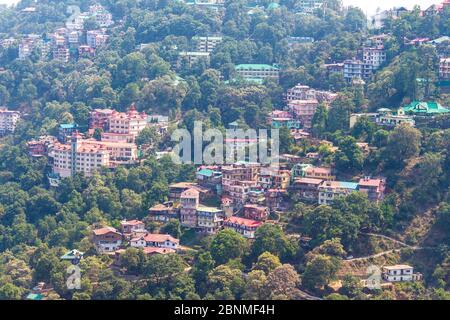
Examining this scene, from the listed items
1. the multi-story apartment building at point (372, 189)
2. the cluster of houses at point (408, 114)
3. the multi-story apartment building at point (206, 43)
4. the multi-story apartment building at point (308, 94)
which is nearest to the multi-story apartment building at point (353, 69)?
the multi-story apartment building at point (308, 94)

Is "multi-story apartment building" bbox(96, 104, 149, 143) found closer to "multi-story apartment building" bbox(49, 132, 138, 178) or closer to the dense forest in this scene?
the dense forest

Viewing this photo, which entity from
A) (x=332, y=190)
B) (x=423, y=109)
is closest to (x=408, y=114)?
(x=423, y=109)

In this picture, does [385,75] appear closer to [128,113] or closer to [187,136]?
[187,136]

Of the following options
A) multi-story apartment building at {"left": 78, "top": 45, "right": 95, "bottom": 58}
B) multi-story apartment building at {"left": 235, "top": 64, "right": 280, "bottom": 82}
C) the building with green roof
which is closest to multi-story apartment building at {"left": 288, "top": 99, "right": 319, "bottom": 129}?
the building with green roof

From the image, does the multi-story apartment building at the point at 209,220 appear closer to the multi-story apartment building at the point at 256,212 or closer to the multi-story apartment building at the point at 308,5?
the multi-story apartment building at the point at 256,212
